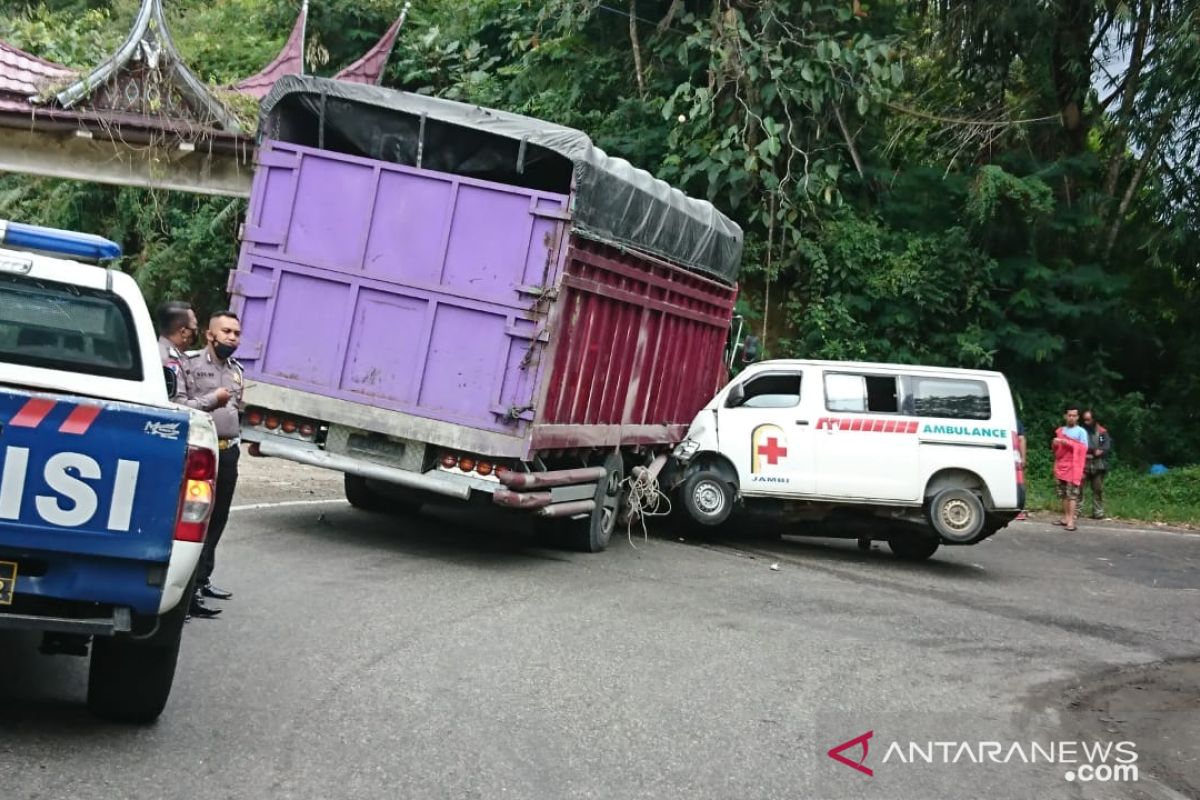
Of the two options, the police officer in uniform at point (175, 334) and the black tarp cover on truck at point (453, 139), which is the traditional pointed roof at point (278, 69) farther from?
the police officer in uniform at point (175, 334)

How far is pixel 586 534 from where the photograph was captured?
42.1 feet

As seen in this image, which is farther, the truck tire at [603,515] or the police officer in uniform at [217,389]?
the truck tire at [603,515]

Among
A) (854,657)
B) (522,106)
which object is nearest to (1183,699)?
(854,657)

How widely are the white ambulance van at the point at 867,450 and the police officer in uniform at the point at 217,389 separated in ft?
25.0

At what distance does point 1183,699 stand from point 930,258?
18.5 metres

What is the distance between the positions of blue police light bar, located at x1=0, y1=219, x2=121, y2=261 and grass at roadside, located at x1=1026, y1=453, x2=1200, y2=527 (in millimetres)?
19288

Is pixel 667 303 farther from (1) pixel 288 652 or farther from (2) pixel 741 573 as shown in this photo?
(1) pixel 288 652

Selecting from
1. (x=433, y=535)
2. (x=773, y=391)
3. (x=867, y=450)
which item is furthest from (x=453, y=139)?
(x=867, y=450)

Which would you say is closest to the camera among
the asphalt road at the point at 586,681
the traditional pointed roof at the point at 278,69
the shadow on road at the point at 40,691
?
the asphalt road at the point at 586,681

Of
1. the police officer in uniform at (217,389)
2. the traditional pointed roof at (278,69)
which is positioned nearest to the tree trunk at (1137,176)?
the traditional pointed roof at (278,69)

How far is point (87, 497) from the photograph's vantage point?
492 centimetres

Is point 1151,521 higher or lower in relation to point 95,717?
higher

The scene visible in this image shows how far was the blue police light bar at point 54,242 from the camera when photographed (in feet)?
19.1

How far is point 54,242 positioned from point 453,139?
5.45 metres
